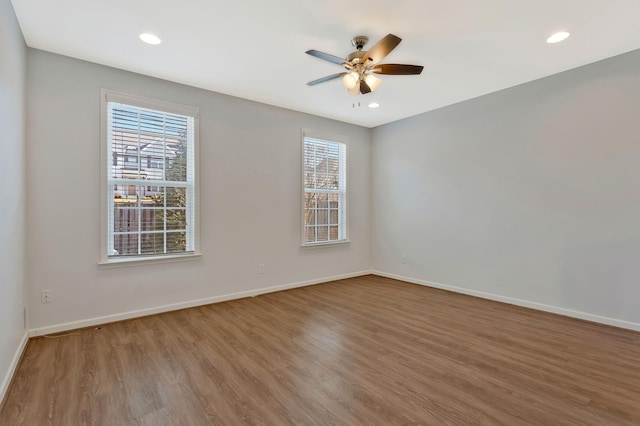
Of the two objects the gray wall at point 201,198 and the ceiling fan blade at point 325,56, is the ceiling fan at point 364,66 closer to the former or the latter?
the ceiling fan blade at point 325,56

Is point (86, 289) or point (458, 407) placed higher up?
point (86, 289)

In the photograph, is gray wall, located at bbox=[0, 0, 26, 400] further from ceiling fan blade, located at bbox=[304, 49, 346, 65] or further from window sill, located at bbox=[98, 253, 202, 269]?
ceiling fan blade, located at bbox=[304, 49, 346, 65]

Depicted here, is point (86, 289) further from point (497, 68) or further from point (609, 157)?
point (609, 157)

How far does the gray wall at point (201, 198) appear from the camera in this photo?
10.1ft

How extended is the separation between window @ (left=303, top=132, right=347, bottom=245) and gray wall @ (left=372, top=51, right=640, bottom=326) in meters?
1.05

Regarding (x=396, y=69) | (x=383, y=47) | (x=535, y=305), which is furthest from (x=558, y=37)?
(x=535, y=305)

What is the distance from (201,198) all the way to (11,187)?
1.83m

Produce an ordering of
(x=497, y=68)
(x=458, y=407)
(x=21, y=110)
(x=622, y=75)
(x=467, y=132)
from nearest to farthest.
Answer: (x=458, y=407) < (x=21, y=110) < (x=622, y=75) < (x=497, y=68) < (x=467, y=132)

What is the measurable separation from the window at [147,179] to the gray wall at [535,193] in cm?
353

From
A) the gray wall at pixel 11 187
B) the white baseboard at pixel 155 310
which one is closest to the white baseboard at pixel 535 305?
the white baseboard at pixel 155 310

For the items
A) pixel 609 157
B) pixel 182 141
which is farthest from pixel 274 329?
pixel 609 157

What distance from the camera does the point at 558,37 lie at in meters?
2.86

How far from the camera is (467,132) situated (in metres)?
4.60

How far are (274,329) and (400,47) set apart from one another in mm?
3107
